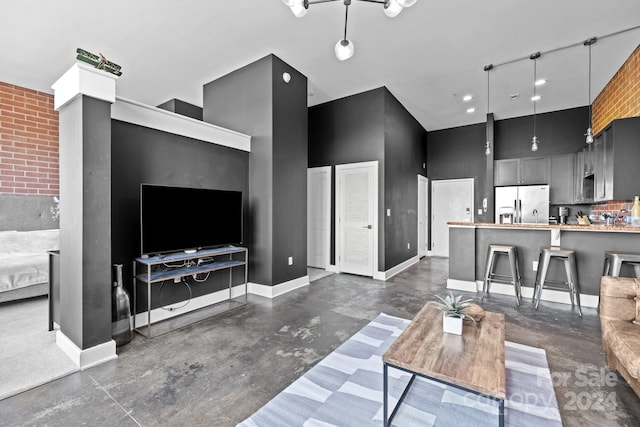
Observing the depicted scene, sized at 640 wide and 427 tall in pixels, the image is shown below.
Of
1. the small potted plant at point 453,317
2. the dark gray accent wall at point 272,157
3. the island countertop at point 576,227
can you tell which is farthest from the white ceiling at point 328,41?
the small potted plant at point 453,317

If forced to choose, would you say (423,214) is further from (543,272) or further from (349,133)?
(543,272)

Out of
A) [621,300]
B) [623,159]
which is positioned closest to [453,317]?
[621,300]

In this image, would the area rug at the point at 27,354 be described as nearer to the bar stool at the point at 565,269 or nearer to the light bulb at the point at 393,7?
the light bulb at the point at 393,7

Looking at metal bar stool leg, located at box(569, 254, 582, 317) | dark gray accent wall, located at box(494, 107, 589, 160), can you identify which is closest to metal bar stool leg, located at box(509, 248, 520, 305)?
metal bar stool leg, located at box(569, 254, 582, 317)

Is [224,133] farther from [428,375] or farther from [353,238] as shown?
[428,375]

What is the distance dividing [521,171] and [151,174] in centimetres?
687

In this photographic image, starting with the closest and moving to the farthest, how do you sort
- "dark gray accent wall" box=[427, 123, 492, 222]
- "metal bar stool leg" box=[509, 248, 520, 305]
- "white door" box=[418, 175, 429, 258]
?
"metal bar stool leg" box=[509, 248, 520, 305]
"dark gray accent wall" box=[427, 123, 492, 222]
"white door" box=[418, 175, 429, 258]

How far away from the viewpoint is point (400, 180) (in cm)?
564

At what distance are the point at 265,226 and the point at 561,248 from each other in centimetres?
392

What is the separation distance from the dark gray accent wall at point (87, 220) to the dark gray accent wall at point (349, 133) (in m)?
3.76

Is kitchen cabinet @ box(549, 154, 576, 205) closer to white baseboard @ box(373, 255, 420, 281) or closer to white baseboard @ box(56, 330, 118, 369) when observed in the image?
white baseboard @ box(373, 255, 420, 281)

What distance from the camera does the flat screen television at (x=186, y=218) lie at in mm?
2715

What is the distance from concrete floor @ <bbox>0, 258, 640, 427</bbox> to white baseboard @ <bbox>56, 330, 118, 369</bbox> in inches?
2.8

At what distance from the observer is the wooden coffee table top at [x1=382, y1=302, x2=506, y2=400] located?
1304 mm
